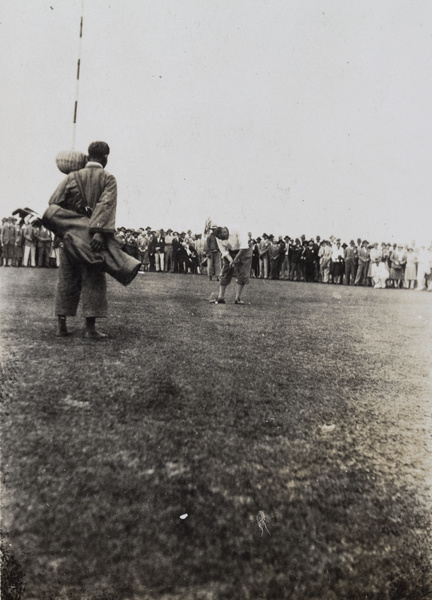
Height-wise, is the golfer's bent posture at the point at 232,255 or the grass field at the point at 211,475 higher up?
the golfer's bent posture at the point at 232,255

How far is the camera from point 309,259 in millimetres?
24938

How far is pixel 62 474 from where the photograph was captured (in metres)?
2.32

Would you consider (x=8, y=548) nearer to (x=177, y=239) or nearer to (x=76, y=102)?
(x=76, y=102)

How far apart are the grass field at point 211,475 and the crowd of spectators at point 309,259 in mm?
18929

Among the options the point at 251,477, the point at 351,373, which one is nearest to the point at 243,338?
the point at 351,373

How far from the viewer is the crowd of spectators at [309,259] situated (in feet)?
78.9

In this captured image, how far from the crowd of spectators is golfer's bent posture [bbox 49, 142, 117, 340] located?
17.4 meters

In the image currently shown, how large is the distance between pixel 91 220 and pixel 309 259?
2068 cm

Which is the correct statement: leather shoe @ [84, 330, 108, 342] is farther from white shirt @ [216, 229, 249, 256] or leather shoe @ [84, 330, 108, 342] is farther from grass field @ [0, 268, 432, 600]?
white shirt @ [216, 229, 249, 256]

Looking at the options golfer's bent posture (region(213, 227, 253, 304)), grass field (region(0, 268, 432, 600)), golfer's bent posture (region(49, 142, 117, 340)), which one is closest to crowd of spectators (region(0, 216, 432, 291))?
golfer's bent posture (region(213, 227, 253, 304))

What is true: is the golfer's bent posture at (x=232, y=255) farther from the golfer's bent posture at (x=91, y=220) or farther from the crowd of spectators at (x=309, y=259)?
the crowd of spectators at (x=309, y=259)

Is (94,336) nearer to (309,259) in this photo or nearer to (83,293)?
(83,293)

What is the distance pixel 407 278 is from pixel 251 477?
23390 millimetres

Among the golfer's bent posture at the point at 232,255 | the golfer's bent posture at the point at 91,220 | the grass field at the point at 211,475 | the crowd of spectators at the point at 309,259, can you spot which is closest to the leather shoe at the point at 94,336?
the golfer's bent posture at the point at 91,220
